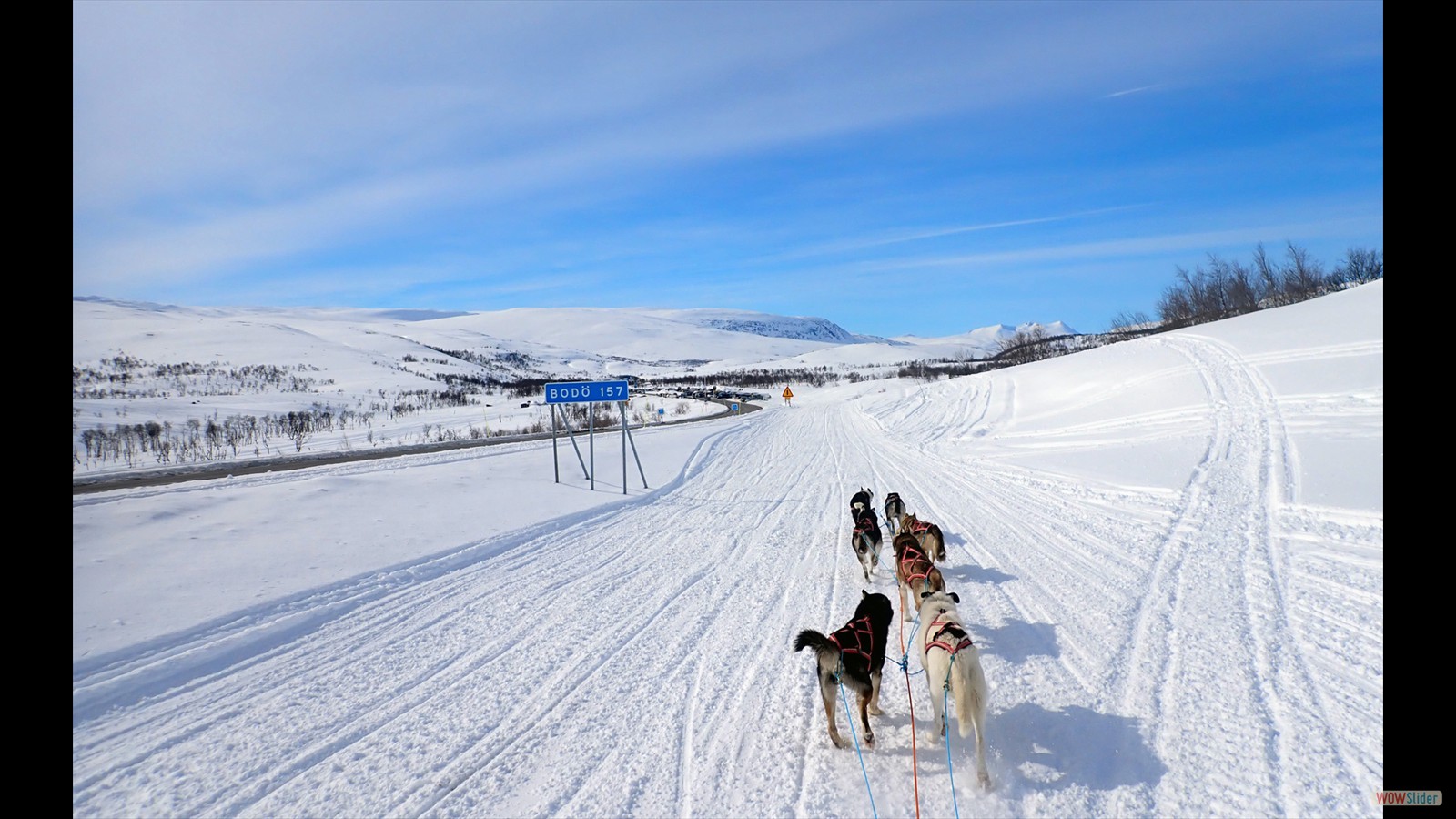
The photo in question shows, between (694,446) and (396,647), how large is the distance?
17169 mm

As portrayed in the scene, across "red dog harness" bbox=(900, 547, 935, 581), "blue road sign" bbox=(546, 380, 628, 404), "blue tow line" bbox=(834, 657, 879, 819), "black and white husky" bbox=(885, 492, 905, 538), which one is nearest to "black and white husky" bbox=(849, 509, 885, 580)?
"red dog harness" bbox=(900, 547, 935, 581)

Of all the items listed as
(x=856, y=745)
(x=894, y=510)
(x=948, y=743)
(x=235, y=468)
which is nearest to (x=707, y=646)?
(x=856, y=745)

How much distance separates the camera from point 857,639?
13.7ft

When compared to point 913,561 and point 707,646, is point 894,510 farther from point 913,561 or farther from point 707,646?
point 707,646

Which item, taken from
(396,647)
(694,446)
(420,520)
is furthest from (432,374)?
(396,647)

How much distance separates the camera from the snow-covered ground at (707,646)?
3729mm

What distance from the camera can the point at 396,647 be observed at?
5973 mm

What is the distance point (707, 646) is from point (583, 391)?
9396 millimetres

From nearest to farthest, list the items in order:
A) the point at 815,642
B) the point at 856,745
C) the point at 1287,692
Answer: the point at 815,642, the point at 856,745, the point at 1287,692

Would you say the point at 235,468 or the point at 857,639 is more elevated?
the point at 235,468

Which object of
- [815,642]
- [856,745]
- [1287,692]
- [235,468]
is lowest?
[856,745]

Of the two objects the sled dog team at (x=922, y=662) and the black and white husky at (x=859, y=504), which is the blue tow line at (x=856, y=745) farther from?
the black and white husky at (x=859, y=504)

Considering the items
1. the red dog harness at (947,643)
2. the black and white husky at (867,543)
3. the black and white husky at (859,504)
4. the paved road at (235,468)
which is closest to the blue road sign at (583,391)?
the black and white husky at (859,504)
